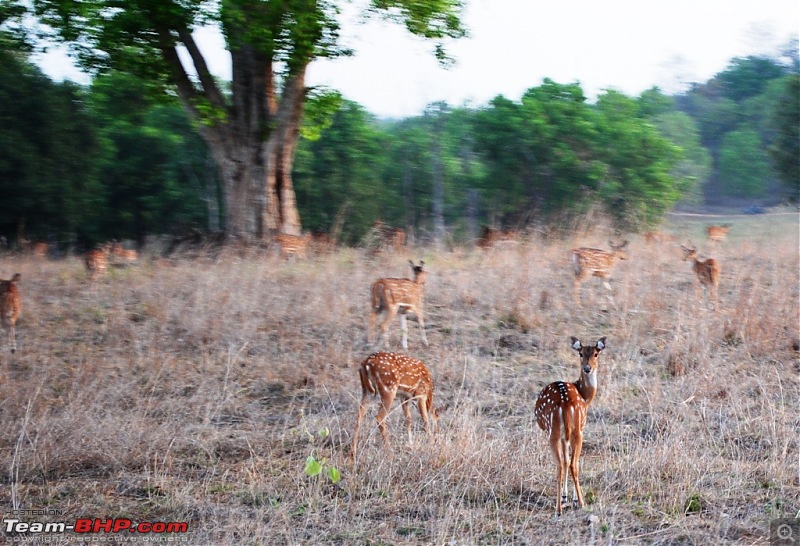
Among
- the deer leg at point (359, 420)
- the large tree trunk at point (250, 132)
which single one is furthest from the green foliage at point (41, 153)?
the deer leg at point (359, 420)

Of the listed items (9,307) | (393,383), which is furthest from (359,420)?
(9,307)

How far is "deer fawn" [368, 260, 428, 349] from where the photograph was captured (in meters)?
12.6

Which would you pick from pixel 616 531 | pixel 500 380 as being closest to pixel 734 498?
pixel 616 531

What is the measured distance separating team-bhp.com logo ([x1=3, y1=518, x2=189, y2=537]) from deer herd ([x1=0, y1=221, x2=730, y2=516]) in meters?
1.72

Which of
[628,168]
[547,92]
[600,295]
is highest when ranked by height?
[547,92]

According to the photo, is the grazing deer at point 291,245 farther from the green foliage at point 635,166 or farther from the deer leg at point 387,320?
the green foliage at point 635,166

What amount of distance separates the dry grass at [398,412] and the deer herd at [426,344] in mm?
256

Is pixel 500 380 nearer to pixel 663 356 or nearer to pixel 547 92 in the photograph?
pixel 663 356

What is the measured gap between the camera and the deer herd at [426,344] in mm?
6695

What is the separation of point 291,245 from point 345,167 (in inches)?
530

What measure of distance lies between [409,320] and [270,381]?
348 centimetres

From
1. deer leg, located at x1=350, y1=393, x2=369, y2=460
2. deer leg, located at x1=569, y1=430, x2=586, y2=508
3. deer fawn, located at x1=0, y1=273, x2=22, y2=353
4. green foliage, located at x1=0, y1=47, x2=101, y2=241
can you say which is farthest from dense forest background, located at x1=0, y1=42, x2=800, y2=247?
deer leg, located at x1=569, y1=430, x2=586, y2=508

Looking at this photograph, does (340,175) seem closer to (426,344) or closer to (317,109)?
(317,109)

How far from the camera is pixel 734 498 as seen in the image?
6.98 meters
